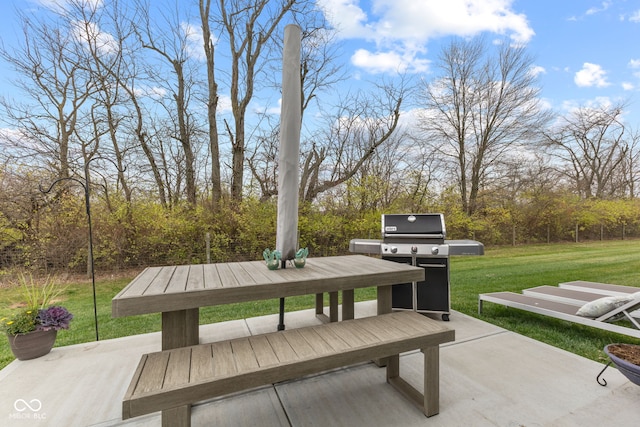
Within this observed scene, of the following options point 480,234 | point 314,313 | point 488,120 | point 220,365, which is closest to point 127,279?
point 314,313

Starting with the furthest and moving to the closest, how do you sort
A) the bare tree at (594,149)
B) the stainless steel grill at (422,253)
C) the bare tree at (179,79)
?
the bare tree at (594,149), the bare tree at (179,79), the stainless steel grill at (422,253)

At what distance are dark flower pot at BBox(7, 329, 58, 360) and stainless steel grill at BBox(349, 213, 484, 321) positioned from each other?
2984mm

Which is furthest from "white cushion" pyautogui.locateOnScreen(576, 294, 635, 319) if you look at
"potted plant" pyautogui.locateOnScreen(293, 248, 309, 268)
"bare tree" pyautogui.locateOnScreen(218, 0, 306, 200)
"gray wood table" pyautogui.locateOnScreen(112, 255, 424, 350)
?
"bare tree" pyautogui.locateOnScreen(218, 0, 306, 200)

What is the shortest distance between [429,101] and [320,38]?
17.7 ft

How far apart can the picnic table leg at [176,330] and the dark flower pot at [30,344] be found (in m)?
1.68

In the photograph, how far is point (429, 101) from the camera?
11773 millimetres

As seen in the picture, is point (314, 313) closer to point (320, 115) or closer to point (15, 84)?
point (320, 115)

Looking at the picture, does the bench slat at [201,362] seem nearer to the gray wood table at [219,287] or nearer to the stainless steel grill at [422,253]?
the gray wood table at [219,287]

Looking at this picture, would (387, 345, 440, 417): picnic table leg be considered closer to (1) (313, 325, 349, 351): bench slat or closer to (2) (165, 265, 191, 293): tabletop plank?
(1) (313, 325, 349, 351): bench slat

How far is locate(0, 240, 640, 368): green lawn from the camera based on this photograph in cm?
273

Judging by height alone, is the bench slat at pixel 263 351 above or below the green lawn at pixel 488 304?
above

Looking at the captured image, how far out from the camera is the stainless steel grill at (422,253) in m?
3.06

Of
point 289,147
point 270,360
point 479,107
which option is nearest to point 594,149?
point 479,107

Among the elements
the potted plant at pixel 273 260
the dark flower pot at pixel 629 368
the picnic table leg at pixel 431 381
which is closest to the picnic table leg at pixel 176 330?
the potted plant at pixel 273 260
